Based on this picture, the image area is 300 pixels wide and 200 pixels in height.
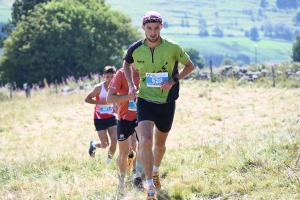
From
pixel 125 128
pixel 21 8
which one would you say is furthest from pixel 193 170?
pixel 21 8

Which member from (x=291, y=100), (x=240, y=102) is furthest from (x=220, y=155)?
(x=240, y=102)

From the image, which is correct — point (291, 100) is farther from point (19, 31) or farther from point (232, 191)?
point (19, 31)

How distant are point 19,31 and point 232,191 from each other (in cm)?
4984

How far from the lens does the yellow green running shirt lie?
5938 millimetres

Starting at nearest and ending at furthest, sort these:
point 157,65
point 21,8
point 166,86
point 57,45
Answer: point 166,86 → point 157,65 → point 57,45 → point 21,8

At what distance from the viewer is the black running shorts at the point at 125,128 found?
680cm

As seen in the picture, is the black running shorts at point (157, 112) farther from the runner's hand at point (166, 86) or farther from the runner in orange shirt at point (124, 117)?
the runner in orange shirt at point (124, 117)

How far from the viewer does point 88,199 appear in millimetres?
5977

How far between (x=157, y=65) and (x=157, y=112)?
1.69 ft

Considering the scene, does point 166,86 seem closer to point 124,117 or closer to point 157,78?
point 157,78

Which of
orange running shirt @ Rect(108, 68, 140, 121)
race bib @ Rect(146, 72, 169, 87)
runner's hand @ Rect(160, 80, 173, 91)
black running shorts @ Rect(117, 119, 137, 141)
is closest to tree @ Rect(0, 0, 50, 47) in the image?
orange running shirt @ Rect(108, 68, 140, 121)

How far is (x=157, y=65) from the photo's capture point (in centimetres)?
595

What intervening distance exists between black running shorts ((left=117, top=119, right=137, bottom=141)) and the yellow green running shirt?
0.85 metres

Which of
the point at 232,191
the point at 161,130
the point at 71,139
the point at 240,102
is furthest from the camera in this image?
the point at 240,102
